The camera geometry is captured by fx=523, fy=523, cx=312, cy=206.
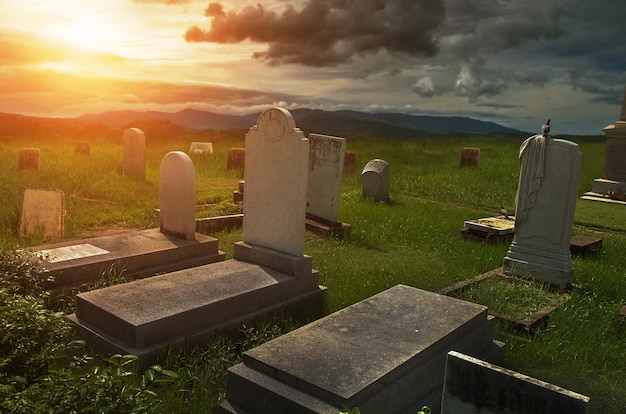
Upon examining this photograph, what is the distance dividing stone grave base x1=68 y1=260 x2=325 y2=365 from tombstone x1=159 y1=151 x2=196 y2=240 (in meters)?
1.34

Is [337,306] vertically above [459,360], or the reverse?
[459,360]

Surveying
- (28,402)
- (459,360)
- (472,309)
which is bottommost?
(472,309)

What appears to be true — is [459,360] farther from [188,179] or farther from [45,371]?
[188,179]

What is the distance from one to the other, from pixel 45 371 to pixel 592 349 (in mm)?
4577

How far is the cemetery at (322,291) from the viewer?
11.2ft

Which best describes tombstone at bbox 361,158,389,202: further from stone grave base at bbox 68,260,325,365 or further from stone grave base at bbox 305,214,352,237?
stone grave base at bbox 68,260,325,365

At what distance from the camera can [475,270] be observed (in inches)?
284

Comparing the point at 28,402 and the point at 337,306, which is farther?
the point at 337,306

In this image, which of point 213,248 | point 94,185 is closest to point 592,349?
point 213,248

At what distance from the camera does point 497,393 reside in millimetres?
2092

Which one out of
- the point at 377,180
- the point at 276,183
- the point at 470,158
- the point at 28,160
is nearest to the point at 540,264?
the point at 276,183

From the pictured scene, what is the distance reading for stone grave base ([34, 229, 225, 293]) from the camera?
5.68 metres

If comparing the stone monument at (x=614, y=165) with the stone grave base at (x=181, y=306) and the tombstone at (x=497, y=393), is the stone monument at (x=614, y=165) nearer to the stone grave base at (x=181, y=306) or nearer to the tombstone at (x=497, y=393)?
the stone grave base at (x=181, y=306)

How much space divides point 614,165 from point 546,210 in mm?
10529
